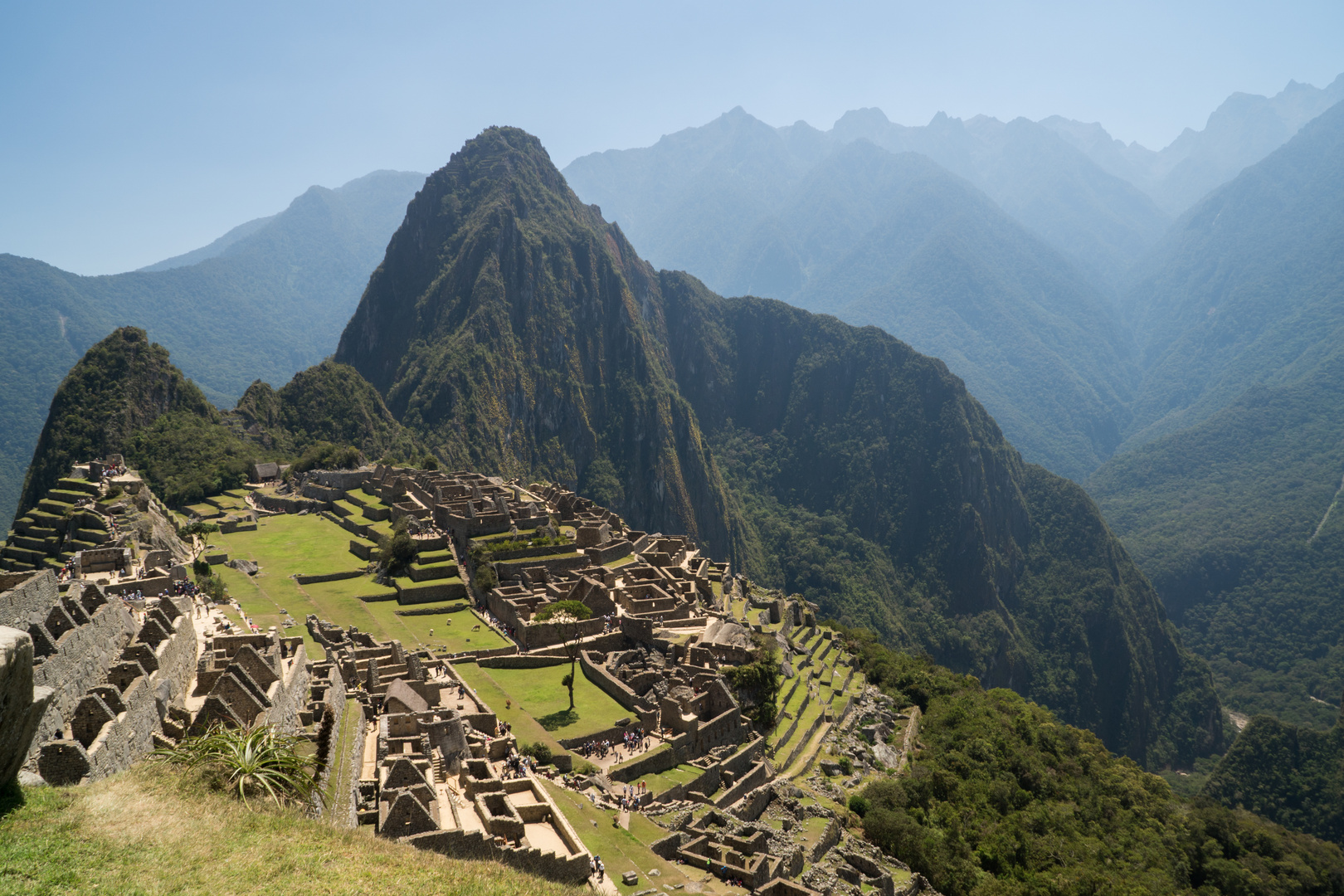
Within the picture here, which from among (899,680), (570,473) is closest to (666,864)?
(899,680)

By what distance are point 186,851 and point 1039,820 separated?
4281 cm

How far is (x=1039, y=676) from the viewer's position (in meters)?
163

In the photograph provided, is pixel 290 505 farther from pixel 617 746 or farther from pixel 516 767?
pixel 516 767

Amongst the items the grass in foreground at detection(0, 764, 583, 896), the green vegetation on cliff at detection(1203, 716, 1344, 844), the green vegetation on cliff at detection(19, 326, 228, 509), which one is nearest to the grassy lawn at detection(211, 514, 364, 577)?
the green vegetation on cliff at detection(19, 326, 228, 509)

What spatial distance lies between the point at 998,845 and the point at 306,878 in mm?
34844

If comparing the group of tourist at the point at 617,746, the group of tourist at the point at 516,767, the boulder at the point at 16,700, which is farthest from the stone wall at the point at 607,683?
the boulder at the point at 16,700

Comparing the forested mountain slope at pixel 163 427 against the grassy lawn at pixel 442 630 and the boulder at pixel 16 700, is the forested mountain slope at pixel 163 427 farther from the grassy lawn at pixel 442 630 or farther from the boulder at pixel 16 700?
the boulder at pixel 16 700

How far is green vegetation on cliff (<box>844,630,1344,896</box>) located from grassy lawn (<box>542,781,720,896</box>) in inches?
519

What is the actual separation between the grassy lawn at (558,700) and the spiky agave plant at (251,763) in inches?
626

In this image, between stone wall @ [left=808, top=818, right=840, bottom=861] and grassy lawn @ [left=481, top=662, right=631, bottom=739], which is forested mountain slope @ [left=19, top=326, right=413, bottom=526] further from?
stone wall @ [left=808, top=818, right=840, bottom=861]

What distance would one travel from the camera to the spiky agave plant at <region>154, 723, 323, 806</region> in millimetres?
15531

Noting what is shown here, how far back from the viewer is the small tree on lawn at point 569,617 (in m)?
40.5

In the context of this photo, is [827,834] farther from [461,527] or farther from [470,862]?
[461,527]

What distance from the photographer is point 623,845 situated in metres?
24.2
